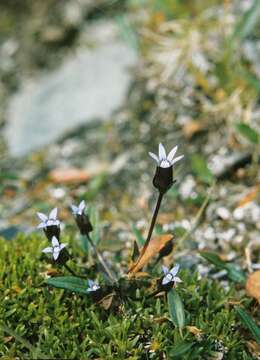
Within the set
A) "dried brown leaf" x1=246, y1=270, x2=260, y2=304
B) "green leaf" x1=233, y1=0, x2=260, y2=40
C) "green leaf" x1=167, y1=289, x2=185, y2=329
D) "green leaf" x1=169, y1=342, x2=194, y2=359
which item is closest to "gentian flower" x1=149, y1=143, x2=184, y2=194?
"green leaf" x1=167, y1=289, x2=185, y2=329

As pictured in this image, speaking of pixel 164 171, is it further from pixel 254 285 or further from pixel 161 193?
pixel 254 285

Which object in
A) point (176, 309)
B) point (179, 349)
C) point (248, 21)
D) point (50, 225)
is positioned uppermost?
point (248, 21)

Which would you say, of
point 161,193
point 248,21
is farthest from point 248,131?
point 161,193

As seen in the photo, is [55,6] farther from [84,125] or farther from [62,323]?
[62,323]

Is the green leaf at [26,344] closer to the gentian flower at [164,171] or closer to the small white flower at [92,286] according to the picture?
the small white flower at [92,286]

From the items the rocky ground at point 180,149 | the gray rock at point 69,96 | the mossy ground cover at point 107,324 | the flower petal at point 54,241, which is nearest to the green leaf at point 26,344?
the mossy ground cover at point 107,324

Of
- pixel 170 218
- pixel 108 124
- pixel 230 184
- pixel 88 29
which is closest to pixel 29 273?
pixel 170 218
